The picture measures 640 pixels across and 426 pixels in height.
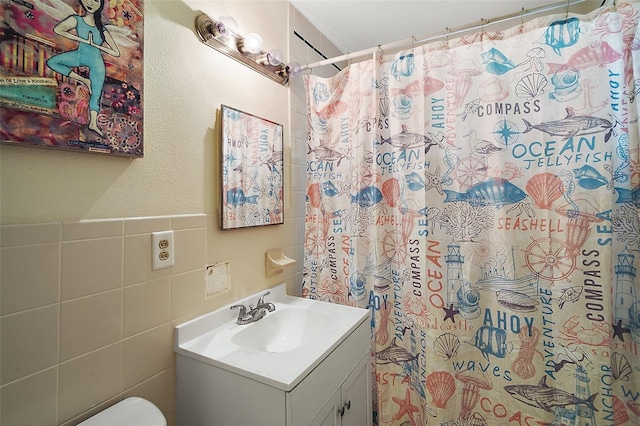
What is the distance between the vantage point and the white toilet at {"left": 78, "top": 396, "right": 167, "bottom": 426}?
74 cm

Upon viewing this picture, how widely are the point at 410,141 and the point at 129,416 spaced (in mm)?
1442

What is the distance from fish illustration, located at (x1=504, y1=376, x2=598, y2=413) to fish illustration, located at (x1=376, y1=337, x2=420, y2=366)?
1.39ft

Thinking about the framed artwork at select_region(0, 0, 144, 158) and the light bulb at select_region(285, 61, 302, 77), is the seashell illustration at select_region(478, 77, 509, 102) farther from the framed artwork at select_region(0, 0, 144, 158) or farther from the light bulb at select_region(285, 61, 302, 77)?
the framed artwork at select_region(0, 0, 144, 158)

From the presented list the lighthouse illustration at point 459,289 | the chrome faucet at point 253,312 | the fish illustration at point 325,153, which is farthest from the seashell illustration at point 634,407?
the fish illustration at point 325,153

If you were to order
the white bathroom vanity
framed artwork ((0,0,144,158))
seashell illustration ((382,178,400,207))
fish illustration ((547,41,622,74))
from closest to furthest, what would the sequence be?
1. framed artwork ((0,0,144,158))
2. the white bathroom vanity
3. fish illustration ((547,41,622,74))
4. seashell illustration ((382,178,400,207))

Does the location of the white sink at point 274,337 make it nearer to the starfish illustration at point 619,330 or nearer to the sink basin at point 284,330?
the sink basin at point 284,330

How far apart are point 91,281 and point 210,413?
565 mm

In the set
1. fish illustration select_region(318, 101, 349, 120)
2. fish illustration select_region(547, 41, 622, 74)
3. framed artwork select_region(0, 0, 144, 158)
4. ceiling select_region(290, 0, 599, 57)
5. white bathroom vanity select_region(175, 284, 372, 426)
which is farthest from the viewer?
ceiling select_region(290, 0, 599, 57)

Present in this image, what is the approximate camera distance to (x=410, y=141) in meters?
1.33

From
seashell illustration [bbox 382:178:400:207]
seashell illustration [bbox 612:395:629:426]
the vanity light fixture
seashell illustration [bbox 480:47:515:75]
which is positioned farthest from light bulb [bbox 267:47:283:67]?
seashell illustration [bbox 612:395:629:426]

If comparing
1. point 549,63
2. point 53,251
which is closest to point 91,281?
point 53,251

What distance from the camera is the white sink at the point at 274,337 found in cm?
84

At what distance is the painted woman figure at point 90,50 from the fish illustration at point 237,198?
0.48 metres

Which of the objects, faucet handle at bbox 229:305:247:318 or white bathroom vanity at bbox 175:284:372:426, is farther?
faucet handle at bbox 229:305:247:318
